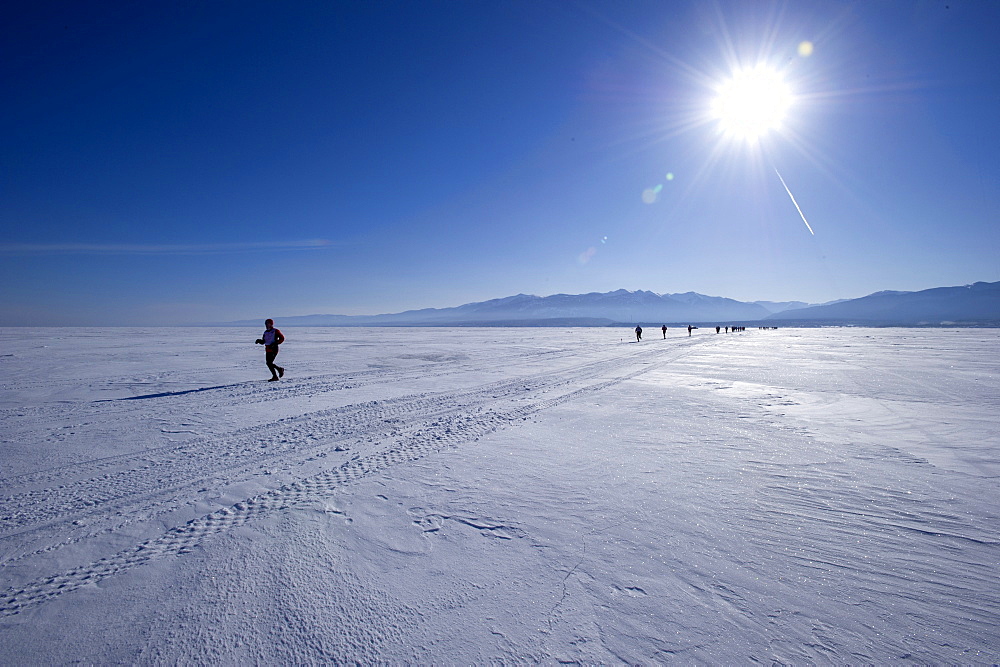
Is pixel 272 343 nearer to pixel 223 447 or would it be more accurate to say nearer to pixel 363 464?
pixel 223 447

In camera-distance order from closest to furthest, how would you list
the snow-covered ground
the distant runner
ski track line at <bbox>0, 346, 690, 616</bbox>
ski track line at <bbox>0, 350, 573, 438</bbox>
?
the snow-covered ground → ski track line at <bbox>0, 346, 690, 616</bbox> → ski track line at <bbox>0, 350, 573, 438</bbox> → the distant runner

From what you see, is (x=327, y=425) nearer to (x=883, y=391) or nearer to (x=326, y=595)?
(x=326, y=595)

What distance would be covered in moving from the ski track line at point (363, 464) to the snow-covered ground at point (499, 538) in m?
0.03

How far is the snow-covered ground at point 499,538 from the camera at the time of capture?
228cm

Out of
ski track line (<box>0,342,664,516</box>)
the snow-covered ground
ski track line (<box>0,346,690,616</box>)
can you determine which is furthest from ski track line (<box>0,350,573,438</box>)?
ski track line (<box>0,346,690,616</box>)

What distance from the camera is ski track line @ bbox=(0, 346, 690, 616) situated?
2.75 m

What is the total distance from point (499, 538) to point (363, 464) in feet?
7.71

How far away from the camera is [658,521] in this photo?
350cm

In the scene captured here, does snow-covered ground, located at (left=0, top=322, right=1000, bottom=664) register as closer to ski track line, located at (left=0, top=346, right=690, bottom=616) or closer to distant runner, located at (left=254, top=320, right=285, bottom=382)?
ski track line, located at (left=0, top=346, right=690, bottom=616)

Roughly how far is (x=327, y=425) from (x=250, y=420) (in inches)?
58.7

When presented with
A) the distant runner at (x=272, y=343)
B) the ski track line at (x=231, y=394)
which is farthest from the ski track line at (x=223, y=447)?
the distant runner at (x=272, y=343)

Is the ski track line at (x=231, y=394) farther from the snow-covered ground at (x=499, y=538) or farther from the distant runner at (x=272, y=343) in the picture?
the distant runner at (x=272, y=343)

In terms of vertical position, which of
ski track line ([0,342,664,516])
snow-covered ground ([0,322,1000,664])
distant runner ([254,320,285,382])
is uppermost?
distant runner ([254,320,285,382])

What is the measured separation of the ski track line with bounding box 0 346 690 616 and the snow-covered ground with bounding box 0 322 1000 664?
0.11 ft
